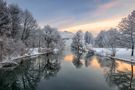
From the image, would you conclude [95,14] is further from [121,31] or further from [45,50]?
[45,50]

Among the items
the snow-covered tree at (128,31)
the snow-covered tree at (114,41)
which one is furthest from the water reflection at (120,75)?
the snow-covered tree at (114,41)

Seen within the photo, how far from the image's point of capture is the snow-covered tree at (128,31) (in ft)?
126

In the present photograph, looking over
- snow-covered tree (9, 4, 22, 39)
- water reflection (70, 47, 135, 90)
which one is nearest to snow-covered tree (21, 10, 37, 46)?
snow-covered tree (9, 4, 22, 39)

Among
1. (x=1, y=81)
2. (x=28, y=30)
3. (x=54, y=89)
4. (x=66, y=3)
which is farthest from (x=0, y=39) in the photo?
(x=28, y=30)

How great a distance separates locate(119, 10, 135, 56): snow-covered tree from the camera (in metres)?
38.3

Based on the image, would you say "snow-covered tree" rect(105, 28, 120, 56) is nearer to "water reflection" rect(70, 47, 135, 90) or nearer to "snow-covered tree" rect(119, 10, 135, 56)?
"snow-covered tree" rect(119, 10, 135, 56)

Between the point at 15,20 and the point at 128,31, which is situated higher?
the point at 15,20

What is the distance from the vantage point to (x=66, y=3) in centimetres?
3256

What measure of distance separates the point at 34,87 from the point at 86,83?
17.5 feet

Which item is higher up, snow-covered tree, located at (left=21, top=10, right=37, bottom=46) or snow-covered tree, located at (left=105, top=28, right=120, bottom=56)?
snow-covered tree, located at (left=21, top=10, right=37, bottom=46)

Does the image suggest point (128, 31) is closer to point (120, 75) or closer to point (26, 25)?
point (120, 75)

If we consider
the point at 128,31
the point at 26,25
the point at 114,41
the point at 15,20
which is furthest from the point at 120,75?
the point at 26,25

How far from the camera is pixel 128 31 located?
39406mm

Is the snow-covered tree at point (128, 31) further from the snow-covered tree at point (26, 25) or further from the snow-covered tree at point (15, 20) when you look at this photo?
the snow-covered tree at point (15, 20)
